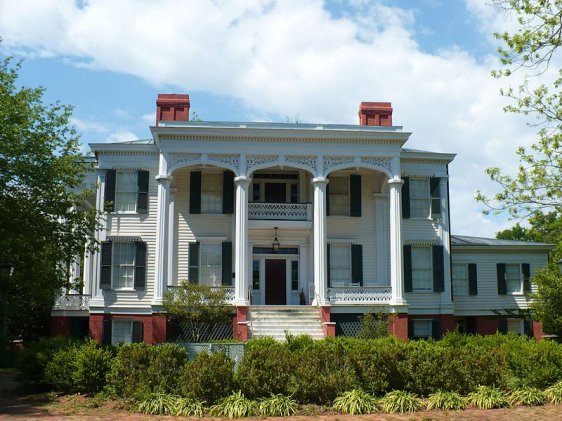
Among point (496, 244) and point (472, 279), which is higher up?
point (496, 244)

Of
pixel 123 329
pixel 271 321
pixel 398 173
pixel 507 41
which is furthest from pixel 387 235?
pixel 507 41

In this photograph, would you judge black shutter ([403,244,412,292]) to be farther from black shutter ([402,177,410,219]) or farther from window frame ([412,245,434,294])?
black shutter ([402,177,410,219])

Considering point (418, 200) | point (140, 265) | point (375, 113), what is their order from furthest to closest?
point (375, 113), point (418, 200), point (140, 265)

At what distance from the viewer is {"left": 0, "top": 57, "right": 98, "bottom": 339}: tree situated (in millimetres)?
18625

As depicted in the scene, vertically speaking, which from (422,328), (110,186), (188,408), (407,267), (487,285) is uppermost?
(110,186)

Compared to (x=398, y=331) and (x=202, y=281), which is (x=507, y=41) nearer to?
(x=398, y=331)

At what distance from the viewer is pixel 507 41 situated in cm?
1298

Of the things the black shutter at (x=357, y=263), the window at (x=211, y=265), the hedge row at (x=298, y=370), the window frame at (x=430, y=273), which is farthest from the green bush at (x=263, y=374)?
the window frame at (x=430, y=273)

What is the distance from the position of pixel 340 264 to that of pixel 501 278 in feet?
26.9

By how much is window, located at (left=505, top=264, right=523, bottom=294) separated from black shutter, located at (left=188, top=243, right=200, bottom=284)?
1462 cm

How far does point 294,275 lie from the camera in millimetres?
28484

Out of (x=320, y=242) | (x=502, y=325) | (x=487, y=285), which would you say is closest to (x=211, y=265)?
(x=320, y=242)

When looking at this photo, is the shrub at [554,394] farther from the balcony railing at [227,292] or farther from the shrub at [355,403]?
the balcony railing at [227,292]

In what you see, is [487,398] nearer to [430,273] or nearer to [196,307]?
[196,307]
